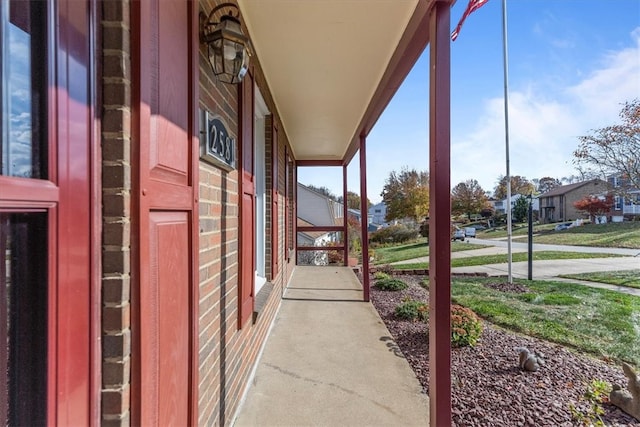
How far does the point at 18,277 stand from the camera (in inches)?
25.3

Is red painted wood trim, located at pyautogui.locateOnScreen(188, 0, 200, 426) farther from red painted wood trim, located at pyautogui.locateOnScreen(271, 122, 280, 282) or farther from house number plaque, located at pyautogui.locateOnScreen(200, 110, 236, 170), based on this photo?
red painted wood trim, located at pyautogui.locateOnScreen(271, 122, 280, 282)

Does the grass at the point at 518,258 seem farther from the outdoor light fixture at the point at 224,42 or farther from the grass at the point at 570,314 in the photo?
the outdoor light fixture at the point at 224,42

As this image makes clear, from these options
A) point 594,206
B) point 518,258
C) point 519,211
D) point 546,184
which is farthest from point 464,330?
point 546,184

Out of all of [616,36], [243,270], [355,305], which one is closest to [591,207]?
[616,36]

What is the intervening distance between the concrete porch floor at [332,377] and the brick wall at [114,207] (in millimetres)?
1464

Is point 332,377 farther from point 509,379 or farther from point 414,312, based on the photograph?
point 414,312

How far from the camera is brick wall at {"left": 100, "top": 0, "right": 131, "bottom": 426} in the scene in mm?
836

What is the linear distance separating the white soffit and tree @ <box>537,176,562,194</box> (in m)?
26.5

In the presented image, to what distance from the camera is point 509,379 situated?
8.63 feet

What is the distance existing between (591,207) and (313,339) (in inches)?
695

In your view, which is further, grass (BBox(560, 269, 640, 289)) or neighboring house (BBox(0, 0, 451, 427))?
grass (BBox(560, 269, 640, 289))

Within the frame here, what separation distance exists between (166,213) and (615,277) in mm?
9981

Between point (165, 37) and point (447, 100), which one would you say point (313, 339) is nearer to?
point (447, 100)

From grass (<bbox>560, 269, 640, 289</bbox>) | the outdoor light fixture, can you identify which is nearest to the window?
the outdoor light fixture
